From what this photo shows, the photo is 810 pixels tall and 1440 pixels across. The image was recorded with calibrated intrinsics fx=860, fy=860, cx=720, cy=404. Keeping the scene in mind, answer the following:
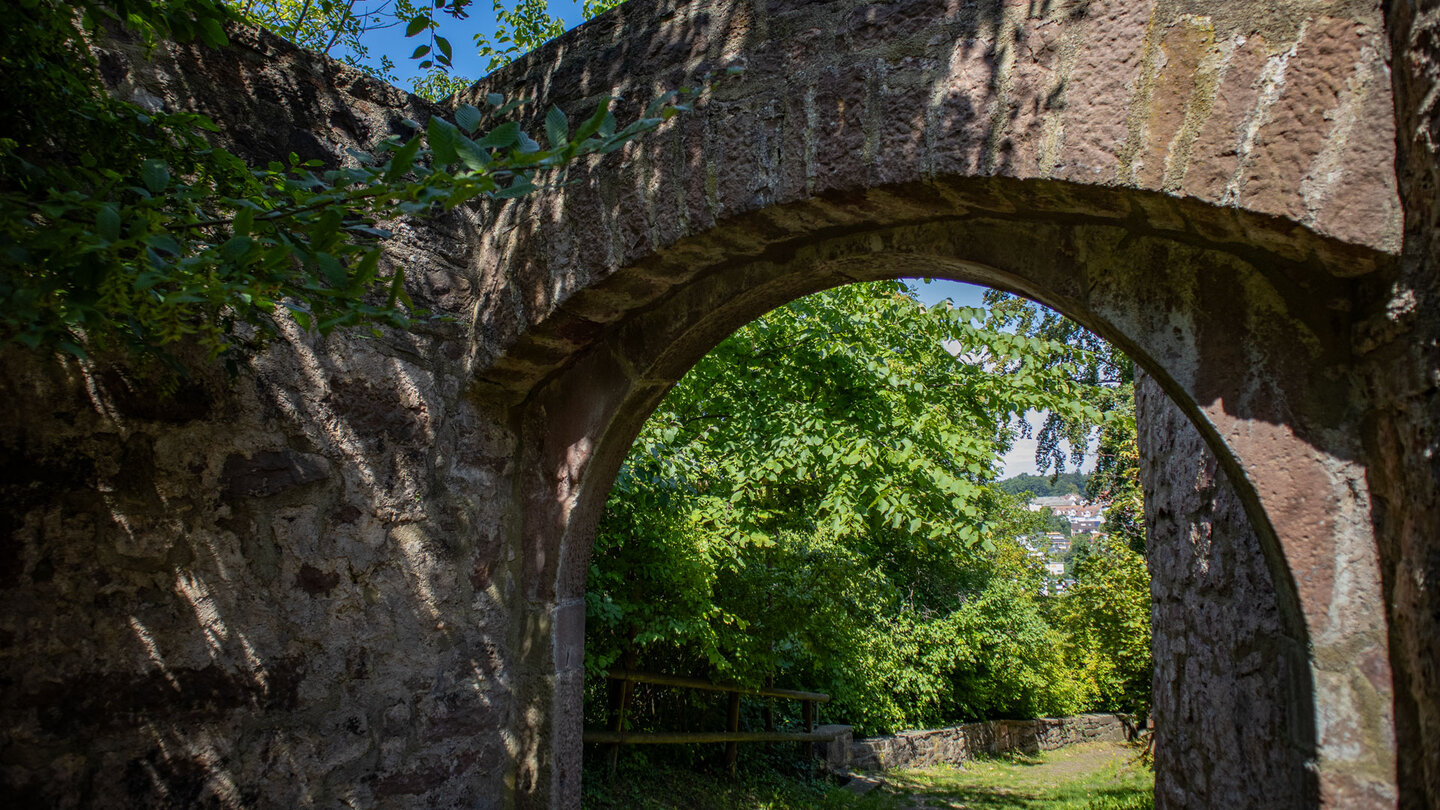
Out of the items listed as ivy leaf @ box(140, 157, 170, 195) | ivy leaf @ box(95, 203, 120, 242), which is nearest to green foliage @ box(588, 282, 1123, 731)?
ivy leaf @ box(140, 157, 170, 195)

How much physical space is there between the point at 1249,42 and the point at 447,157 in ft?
3.63

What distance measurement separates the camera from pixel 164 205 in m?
1.20

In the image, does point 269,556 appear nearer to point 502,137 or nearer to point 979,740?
point 502,137

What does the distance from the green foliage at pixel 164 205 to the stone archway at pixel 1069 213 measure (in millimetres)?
493

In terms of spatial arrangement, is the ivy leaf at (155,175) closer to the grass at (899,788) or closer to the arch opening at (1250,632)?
the arch opening at (1250,632)

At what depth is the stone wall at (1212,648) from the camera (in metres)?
1.50

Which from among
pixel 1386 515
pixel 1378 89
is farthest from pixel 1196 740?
pixel 1378 89

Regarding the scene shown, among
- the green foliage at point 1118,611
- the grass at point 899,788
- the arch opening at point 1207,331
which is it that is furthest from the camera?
the green foliage at point 1118,611

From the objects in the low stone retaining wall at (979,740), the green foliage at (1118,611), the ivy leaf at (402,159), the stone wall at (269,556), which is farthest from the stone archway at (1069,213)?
the low stone retaining wall at (979,740)

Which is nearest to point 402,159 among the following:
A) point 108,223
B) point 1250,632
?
point 108,223

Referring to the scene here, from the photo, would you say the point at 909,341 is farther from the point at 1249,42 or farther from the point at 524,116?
the point at 1249,42

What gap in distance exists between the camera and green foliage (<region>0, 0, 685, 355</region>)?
1.00m

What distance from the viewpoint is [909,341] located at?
5.84 metres

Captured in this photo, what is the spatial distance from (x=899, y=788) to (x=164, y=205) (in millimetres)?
7640
